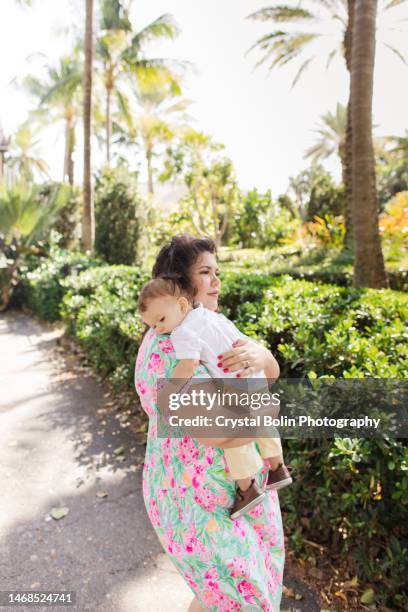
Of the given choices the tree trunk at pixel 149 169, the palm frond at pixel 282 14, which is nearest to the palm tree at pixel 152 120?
the tree trunk at pixel 149 169

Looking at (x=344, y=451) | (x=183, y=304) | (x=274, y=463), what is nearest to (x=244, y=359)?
(x=183, y=304)

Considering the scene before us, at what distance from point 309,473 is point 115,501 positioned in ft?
5.38

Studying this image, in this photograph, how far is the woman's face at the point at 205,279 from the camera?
5.71 ft

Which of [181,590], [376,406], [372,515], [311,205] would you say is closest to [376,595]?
[372,515]

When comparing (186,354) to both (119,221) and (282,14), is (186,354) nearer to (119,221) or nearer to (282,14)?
(119,221)

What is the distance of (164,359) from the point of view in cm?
154

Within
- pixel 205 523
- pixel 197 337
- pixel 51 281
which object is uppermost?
pixel 197 337

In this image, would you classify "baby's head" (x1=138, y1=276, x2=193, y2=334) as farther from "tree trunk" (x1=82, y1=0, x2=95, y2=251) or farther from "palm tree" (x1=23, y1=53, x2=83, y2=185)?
"palm tree" (x1=23, y1=53, x2=83, y2=185)

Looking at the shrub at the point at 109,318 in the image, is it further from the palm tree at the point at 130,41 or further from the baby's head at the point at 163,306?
the palm tree at the point at 130,41

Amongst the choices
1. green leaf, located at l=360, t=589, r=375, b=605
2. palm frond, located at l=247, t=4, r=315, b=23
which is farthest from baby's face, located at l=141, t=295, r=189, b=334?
palm frond, located at l=247, t=4, r=315, b=23

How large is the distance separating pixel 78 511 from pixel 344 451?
211 centimetres

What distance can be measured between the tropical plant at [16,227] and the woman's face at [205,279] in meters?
10.7

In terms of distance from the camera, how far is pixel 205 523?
1542 mm

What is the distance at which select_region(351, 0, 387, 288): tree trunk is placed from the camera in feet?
19.7
